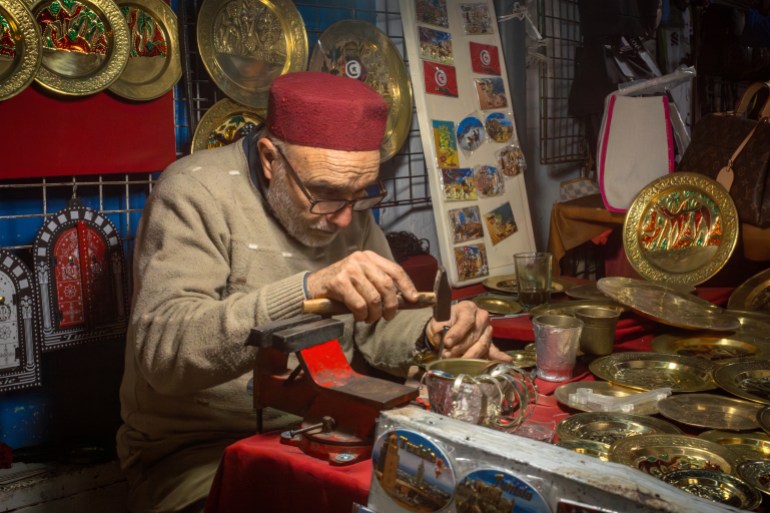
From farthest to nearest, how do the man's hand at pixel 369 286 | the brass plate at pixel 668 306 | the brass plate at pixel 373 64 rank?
the brass plate at pixel 373 64
the brass plate at pixel 668 306
the man's hand at pixel 369 286

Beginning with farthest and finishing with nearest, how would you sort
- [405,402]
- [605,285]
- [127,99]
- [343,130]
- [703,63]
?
[703,63] → [127,99] → [605,285] → [343,130] → [405,402]

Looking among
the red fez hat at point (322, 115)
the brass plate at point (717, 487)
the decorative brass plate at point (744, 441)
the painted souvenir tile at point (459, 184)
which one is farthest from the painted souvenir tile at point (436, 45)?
the brass plate at point (717, 487)

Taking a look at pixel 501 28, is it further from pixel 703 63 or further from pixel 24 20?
pixel 24 20

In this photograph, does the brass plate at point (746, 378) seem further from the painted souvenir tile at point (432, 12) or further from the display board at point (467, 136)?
the painted souvenir tile at point (432, 12)

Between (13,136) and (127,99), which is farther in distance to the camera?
(127,99)

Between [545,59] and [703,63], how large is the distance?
1624mm

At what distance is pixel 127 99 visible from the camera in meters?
2.56

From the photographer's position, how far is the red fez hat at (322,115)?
74.4 inches

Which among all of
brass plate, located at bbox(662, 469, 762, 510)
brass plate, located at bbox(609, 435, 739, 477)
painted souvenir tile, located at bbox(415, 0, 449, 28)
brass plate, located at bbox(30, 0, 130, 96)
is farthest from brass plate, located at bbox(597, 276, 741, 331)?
brass plate, located at bbox(30, 0, 130, 96)

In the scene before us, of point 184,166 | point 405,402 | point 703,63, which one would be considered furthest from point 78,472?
point 703,63

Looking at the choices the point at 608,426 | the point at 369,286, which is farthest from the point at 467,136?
the point at 608,426

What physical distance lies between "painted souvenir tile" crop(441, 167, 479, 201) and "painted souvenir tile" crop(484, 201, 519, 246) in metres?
0.14

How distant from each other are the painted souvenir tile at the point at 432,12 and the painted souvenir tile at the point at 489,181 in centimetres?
69

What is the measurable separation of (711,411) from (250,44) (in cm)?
210
